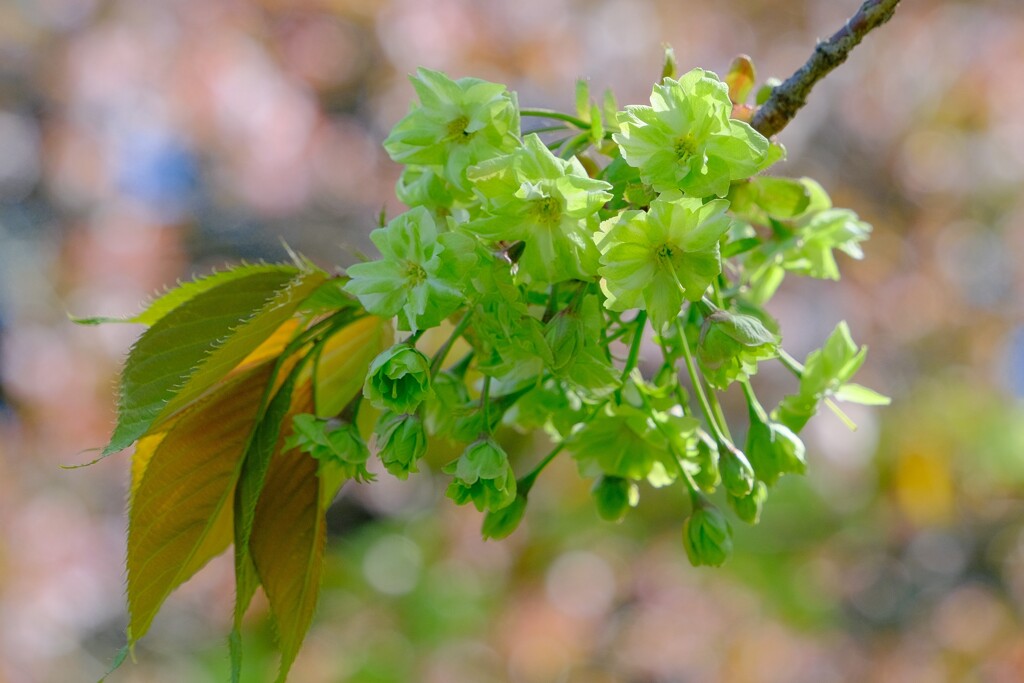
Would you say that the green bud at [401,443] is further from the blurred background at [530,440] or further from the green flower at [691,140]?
the blurred background at [530,440]

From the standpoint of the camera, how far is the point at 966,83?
4840 millimetres

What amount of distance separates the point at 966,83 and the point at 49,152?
493cm

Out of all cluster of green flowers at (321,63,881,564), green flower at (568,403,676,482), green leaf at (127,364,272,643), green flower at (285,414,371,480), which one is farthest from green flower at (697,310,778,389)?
green leaf at (127,364,272,643)

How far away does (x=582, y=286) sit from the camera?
83 centimetres

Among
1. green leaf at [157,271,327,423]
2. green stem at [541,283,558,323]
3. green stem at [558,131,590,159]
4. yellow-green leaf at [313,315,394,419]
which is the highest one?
green stem at [558,131,590,159]

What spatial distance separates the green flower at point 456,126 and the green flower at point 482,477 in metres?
0.24

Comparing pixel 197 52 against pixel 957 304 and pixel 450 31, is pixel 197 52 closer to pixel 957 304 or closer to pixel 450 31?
pixel 450 31

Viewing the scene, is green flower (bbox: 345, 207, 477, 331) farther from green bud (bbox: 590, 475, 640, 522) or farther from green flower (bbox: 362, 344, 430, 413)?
green bud (bbox: 590, 475, 640, 522)

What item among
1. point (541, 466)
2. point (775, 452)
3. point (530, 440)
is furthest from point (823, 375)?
point (530, 440)

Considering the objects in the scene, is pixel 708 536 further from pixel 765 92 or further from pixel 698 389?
pixel 765 92

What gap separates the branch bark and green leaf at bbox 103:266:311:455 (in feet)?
1.63

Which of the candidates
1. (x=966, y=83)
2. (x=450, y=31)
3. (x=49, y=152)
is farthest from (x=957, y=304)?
(x=49, y=152)

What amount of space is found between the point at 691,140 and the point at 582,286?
0.16m

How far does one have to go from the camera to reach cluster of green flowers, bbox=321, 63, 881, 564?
2.55 feet
